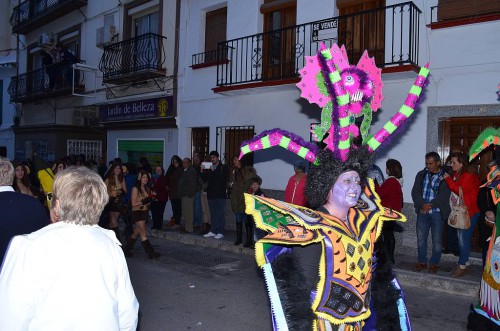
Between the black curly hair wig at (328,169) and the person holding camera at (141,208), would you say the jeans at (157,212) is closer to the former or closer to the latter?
the person holding camera at (141,208)

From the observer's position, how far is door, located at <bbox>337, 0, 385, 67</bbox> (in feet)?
30.0

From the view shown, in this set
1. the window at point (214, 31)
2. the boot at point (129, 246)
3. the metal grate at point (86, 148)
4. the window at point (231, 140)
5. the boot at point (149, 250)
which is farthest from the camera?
the metal grate at point (86, 148)

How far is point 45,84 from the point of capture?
60.0 ft

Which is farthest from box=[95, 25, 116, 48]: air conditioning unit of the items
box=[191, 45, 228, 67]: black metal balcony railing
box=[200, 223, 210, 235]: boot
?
box=[200, 223, 210, 235]: boot

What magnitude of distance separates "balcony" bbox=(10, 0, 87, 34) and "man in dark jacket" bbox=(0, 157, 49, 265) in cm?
1457

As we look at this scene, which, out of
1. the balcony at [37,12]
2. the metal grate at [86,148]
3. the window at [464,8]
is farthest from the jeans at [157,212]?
the balcony at [37,12]

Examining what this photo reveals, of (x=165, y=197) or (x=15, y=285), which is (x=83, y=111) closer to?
(x=165, y=197)

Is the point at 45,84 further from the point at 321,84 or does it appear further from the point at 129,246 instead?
the point at 321,84

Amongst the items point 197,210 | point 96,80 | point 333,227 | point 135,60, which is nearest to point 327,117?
point 333,227

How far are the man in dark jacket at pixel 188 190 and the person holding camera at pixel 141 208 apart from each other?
202 cm

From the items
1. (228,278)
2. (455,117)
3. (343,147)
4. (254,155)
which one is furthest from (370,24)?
(343,147)

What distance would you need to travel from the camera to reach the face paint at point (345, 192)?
295cm

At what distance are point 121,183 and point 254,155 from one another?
3.51m

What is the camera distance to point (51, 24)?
18438mm
